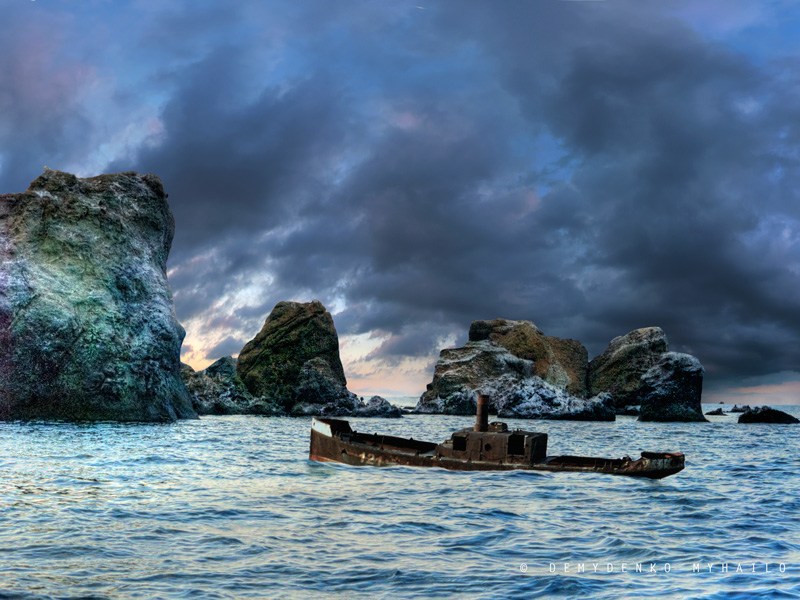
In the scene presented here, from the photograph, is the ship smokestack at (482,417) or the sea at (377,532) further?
the ship smokestack at (482,417)

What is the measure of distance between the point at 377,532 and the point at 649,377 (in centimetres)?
9507

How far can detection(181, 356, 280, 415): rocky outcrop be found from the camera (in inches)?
3915

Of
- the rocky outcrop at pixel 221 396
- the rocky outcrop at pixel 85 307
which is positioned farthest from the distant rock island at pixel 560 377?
the rocky outcrop at pixel 85 307

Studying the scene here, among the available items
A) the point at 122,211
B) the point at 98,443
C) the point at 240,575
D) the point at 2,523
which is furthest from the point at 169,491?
the point at 122,211

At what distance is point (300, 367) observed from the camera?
116438 mm

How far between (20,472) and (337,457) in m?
14.2

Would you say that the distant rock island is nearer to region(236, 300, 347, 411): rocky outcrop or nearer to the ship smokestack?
region(236, 300, 347, 411): rocky outcrop

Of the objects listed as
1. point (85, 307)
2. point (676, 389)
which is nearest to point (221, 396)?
point (85, 307)

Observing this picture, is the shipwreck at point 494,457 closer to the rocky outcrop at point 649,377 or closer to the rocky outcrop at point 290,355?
the rocky outcrop at point 649,377

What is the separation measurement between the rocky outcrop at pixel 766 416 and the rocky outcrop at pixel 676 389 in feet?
30.4

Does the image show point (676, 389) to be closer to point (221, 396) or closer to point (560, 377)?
point (560, 377)

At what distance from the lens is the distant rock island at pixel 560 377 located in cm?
10175

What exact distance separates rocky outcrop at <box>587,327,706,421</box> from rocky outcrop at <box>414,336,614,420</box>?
1006 centimetres

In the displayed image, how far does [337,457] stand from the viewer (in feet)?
112
